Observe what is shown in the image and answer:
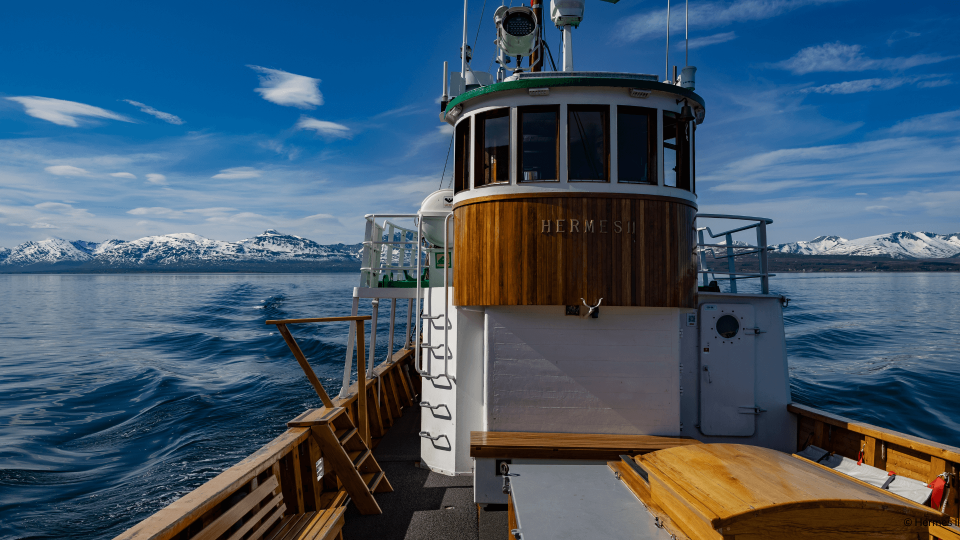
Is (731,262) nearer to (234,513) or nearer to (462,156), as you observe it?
(462,156)

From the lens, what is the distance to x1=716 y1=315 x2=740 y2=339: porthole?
734 centimetres

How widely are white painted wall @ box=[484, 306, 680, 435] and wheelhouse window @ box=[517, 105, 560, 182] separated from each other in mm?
1693

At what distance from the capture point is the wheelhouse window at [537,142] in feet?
20.9

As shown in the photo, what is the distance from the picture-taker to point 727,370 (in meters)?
7.30

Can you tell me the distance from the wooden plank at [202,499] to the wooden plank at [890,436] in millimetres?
6545

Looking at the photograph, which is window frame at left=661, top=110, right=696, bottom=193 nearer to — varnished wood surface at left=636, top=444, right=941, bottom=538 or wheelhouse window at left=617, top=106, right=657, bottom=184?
wheelhouse window at left=617, top=106, right=657, bottom=184

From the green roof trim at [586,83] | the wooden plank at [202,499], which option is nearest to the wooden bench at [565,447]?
the wooden plank at [202,499]

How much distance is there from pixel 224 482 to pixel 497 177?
14.6 feet

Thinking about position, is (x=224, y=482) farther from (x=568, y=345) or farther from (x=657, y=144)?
(x=657, y=144)

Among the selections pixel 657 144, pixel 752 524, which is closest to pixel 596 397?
pixel 752 524

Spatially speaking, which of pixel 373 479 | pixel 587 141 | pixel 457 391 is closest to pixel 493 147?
pixel 587 141

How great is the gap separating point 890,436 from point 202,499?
7.01m

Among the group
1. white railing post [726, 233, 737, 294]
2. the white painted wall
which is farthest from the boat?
white railing post [726, 233, 737, 294]

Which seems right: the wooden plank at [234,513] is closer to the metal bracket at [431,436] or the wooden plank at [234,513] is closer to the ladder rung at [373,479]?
the ladder rung at [373,479]
